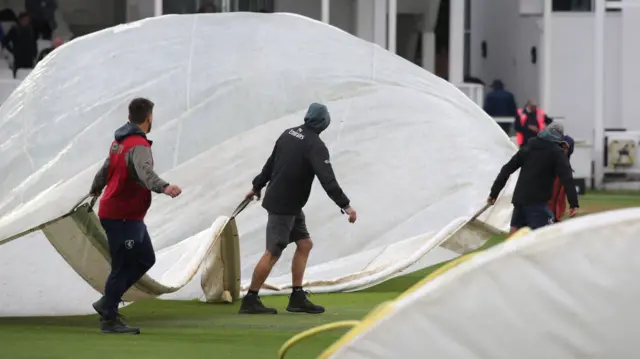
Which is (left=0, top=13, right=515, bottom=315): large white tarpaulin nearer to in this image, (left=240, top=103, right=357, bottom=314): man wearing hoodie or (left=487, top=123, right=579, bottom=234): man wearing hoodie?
(left=487, top=123, right=579, bottom=234): man wearing hoodie

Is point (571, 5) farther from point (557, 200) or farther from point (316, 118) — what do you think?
point (316, 118)

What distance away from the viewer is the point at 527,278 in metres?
6.83

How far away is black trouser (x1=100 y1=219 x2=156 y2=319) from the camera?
11883 millimetres

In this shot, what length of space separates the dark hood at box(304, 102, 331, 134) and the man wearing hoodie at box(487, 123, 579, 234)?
2.27 meters

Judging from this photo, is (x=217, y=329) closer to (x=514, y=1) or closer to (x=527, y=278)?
(x=527, y=278)

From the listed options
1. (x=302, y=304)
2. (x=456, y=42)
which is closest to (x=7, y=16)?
(x=456, y=42)

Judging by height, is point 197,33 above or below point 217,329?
above

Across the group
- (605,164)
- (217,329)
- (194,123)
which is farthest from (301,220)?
(605,164)

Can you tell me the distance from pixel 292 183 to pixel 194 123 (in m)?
2.63

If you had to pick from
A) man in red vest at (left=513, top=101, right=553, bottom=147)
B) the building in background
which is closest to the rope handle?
man in red vest at (left=513, top=101, right=553, bottom=147)

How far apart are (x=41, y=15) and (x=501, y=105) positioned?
30.4ft

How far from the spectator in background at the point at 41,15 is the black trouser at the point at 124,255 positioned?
20531mm

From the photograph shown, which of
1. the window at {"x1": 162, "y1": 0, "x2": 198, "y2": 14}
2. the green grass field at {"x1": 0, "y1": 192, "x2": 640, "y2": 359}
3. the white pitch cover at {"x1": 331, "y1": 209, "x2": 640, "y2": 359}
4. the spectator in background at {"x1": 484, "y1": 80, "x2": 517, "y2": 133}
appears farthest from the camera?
the window at {"x1": 162, "y1": 0, "x2": 198, "y2": 14}

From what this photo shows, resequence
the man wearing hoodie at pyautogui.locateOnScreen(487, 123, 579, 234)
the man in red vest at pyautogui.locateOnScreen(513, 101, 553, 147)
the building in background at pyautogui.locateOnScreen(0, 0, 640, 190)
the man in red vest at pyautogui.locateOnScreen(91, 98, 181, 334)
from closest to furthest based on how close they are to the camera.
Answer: the man in red vest at pyautogui.locateOnScreen(91, 98, 181, 334) → the man wearing hoodie at pyautogui.locateOnScreen(487, 123, 579, 234) → the man in red vest at pyautogui.locateOnScreen(513, 101, 553, 147) → the building in background at pyautogui.locateOnScreen(0, 0, 640, 190)
